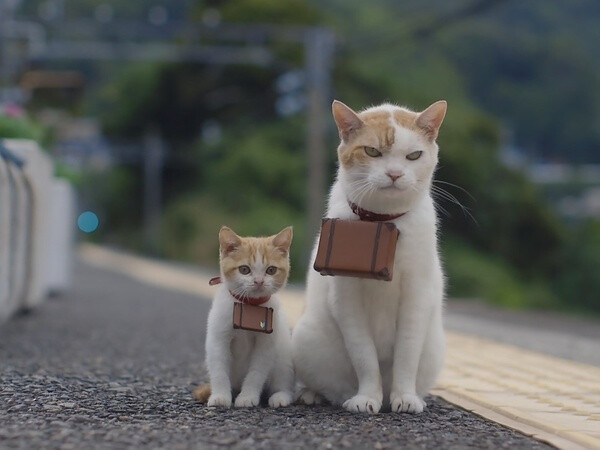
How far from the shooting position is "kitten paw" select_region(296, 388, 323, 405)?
4.95 meters

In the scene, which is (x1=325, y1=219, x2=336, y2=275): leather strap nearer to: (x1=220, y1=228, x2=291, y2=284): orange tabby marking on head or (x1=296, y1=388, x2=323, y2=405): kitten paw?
(x1=220, y1=228, x2=291, y2=284): orange tabby marking on head

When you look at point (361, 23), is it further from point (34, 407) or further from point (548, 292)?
point (34, 407)

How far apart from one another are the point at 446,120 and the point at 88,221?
3185 centimetres

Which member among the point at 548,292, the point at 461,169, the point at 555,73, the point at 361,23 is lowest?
the point at 548,292

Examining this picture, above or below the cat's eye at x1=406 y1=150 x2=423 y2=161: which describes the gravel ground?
below

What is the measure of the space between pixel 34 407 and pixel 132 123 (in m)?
43.5

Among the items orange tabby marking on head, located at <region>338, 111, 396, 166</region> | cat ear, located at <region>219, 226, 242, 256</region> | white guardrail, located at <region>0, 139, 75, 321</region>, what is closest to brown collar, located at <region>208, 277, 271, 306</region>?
cat ear, located at <region>219, 226, 242, 256</region>

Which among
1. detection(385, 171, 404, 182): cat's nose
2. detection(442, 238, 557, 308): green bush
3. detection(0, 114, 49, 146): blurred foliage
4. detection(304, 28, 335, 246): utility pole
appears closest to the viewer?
detection(385, 171, 404, 182): cat's nose

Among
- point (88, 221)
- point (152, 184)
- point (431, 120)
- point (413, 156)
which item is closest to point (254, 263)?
point (413, 156)

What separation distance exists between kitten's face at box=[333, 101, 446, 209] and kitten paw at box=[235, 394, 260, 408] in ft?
3.32

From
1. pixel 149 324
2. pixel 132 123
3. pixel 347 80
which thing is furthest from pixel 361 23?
pixel 149 324

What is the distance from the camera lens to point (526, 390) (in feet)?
18.8

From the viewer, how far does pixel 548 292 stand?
97.5 feet

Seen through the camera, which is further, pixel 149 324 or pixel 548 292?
pixel 548 292
